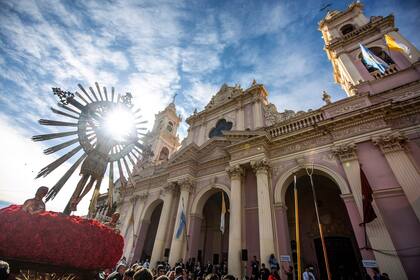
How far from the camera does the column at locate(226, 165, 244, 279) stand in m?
9.38

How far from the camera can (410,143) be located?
852 centimetres

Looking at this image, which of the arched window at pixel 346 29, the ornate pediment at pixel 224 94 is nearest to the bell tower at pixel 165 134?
the ornate pediment at pixel 224 94

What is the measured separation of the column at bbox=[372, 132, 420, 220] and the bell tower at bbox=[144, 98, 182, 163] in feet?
68.9

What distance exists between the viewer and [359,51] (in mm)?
14859

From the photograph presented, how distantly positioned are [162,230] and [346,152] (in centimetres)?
1213

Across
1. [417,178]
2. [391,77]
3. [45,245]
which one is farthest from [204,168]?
[391,77]

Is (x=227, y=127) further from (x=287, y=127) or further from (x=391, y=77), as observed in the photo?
(x=391, y=77)

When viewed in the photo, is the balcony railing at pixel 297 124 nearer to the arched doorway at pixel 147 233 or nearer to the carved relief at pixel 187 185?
the carved relief at pixel 187 185

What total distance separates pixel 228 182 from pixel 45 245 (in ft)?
35.4

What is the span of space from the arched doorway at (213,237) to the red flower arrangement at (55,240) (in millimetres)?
11013

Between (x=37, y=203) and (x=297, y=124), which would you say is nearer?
(x=37, y=203)

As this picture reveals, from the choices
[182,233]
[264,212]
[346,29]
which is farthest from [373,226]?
[346,29]

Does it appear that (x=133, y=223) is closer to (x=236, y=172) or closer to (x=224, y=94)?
(x=236, y=172)

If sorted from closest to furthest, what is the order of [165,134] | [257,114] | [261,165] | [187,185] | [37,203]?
[37,203], [261,165], [187,185], [257,114], [165,134]
